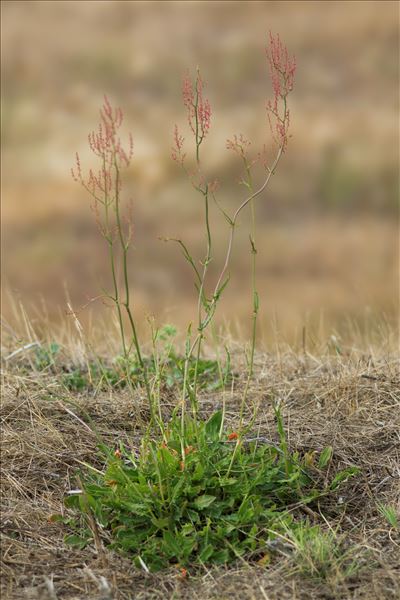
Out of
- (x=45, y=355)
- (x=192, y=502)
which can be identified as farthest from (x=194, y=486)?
(x=45, y=355)

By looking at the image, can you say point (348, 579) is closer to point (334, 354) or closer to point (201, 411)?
point (201, 411)

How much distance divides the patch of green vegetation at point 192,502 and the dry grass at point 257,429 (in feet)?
0.23

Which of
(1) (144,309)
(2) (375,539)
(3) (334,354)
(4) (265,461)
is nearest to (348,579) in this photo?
(2) (375,539)

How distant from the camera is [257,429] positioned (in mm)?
3445

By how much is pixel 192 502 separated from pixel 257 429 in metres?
0.60

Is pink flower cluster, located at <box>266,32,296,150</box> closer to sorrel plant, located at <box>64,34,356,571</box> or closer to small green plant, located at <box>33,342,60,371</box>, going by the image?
sorrel plant, located at <box>64,34,356,571</box>

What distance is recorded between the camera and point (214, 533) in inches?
112

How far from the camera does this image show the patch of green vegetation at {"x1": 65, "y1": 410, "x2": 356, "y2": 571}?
112 inches

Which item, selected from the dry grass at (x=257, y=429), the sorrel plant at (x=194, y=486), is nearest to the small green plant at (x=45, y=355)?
the dry grass at (x=257, y=429)


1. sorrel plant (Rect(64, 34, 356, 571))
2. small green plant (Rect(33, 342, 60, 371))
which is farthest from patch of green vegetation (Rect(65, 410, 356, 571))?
small green plant (Rect(33, 342, 60, 371))

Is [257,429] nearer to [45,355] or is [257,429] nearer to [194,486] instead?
[194,486]

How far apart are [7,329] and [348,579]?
8.59 feet

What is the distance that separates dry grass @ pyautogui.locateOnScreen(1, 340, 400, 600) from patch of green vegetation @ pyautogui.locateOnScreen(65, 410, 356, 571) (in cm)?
7

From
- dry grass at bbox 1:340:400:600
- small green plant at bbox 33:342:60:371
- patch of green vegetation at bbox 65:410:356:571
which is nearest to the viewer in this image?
dry grass at bbox 1:340:400:600
